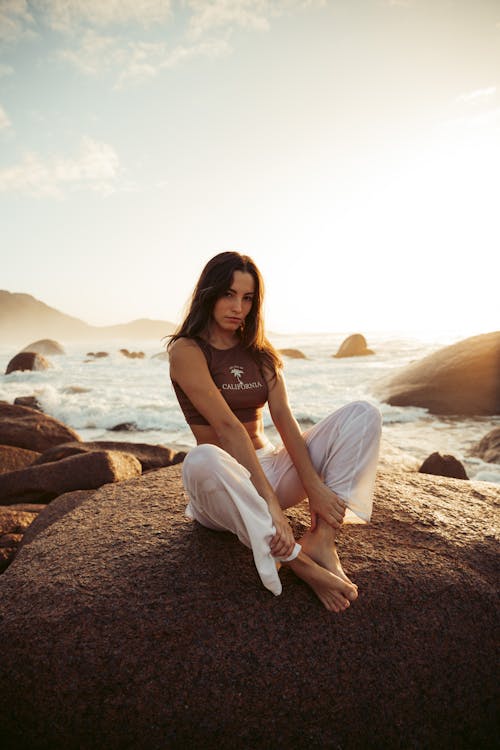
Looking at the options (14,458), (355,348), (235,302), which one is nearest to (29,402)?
(14,458)

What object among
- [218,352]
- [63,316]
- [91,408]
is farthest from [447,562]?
[63,316]

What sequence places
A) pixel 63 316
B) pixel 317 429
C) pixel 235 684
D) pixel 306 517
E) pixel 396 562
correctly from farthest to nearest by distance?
pixel 63 316 < pixel 306 517 < pixel 317 429 < pixel 396 562 < pixel 235 684

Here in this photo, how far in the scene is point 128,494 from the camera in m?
3.29

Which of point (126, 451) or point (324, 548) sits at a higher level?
point (324, 548)

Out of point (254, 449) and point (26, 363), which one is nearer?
point (254, 449)

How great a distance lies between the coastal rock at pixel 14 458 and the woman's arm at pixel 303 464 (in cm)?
368

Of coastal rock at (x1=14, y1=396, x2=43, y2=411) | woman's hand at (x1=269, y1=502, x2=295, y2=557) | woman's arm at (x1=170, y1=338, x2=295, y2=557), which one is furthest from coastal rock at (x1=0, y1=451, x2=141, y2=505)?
coastal rock at (x1=14, y1=396, x2=43, y2=411)

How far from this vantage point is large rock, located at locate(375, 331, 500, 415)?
859 centimetres

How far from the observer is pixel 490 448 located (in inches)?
229

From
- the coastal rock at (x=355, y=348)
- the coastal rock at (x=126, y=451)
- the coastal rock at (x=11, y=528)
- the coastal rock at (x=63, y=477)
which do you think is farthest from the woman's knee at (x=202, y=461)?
the coastal rock at (x=355, y=348)

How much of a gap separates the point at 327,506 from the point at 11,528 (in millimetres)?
2560

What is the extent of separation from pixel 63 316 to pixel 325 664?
446 ft

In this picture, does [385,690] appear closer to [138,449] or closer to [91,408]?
[138,449]

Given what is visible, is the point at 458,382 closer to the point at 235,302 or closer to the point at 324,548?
the point at 235,302
